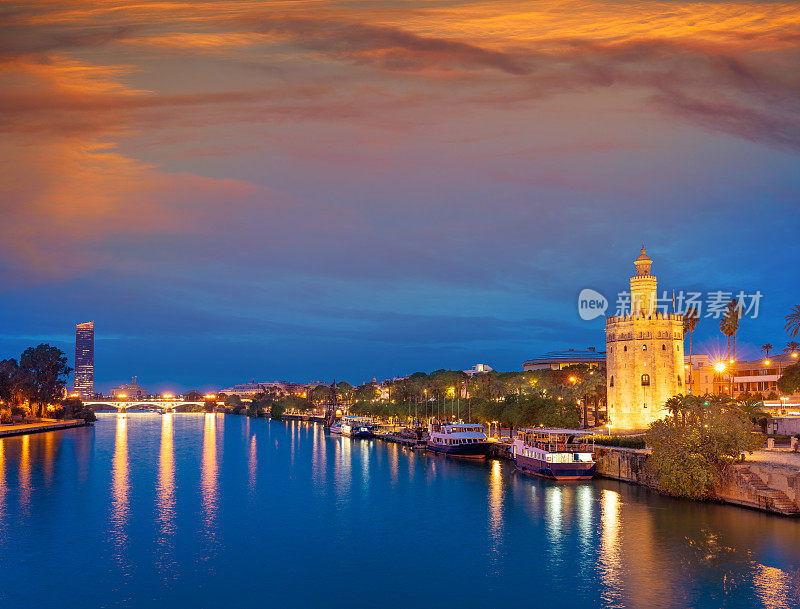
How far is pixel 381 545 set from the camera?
45.6m

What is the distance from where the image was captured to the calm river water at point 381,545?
3494 cm

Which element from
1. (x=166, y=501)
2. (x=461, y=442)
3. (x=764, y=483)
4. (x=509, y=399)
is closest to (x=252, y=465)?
(x=461, y=442)

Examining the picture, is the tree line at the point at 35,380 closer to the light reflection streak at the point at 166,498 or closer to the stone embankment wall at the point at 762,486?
the light reflection streak at the point at 166,498

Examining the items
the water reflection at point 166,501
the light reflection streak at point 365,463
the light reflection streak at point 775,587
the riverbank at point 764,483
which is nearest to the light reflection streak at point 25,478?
the water reflection at point 166,501

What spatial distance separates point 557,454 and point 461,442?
92.6ft

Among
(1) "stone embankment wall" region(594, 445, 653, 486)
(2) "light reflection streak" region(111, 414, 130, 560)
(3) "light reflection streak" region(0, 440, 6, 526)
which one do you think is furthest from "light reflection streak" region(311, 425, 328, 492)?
(1) "stone embankment wall" region(594, 445, 653, 486)

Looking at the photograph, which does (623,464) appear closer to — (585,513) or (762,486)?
(585,513)

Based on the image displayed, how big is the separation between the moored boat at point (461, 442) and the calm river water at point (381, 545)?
59.7ft

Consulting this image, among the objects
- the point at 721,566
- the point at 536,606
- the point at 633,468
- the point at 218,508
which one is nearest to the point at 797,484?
the point at 721,566

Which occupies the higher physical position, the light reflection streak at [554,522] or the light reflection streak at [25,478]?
the light reflection streak at [25,478]

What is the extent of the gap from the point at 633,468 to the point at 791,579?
2997cm

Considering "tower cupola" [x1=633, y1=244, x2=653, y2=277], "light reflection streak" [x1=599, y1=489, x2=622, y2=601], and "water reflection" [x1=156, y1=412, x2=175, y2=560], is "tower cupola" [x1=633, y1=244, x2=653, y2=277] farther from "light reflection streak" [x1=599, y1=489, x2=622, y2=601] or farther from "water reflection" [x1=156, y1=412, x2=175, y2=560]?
"water reflection" [x1=156, y1=412, x2=175, y2=560]

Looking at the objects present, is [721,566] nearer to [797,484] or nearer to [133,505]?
[797,484]

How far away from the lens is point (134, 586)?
1432 inches
